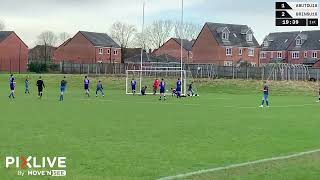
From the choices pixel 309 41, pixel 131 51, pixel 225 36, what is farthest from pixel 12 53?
pixel 309 41

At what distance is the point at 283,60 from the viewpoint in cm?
11581

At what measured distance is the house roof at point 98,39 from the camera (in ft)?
358

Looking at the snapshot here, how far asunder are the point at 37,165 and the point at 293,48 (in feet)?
350

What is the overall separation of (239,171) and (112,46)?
102 metres

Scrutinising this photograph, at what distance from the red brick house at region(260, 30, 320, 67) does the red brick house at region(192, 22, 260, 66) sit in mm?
12159

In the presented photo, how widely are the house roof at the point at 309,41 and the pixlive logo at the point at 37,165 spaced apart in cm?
10193

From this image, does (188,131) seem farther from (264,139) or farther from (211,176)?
(211,176)

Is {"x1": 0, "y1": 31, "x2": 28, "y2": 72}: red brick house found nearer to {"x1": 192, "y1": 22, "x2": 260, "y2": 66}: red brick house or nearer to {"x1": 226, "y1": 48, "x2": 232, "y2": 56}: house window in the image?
{"x1": 192, "y1": 22, "x2": 260, "y2": 66}: red brick house

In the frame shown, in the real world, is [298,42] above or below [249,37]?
below

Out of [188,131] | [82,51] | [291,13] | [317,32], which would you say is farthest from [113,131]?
[317,32]

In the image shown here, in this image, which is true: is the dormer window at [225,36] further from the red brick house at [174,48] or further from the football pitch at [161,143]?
the football pitch at [161,143]

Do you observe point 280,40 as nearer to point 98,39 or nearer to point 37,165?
point 98,39

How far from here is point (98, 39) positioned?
111m

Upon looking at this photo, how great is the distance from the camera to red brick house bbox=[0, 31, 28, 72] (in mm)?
98938
